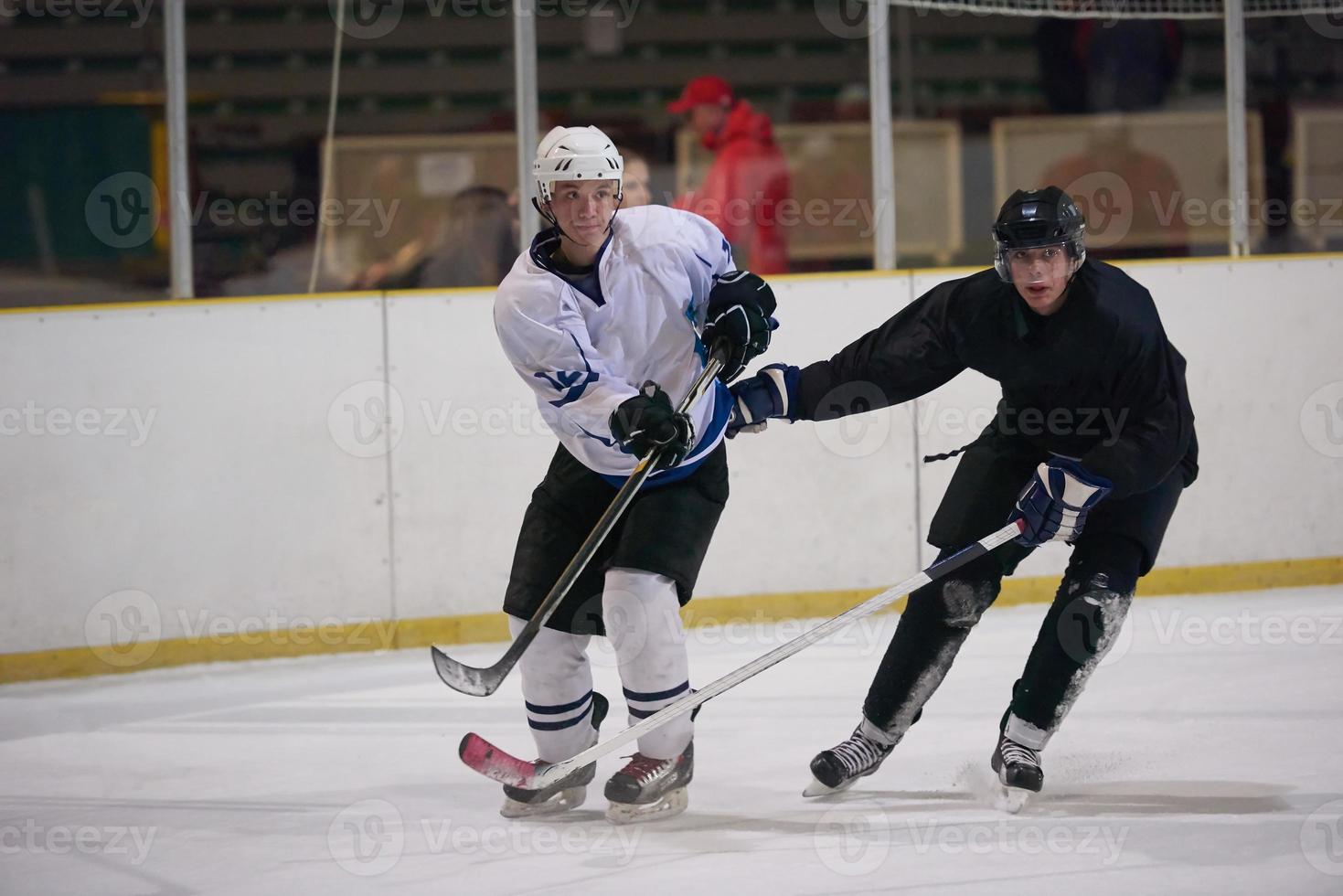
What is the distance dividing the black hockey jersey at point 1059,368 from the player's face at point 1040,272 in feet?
0.17

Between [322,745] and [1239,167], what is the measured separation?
313cm

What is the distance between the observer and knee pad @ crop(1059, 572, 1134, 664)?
8.92ft

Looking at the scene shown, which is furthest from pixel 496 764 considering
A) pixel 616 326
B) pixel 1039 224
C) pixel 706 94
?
pixel 706 94

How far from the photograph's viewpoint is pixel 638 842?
2.67 meters

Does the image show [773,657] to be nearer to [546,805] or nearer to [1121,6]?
[546,805]

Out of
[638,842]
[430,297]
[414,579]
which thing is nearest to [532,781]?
[638,842]

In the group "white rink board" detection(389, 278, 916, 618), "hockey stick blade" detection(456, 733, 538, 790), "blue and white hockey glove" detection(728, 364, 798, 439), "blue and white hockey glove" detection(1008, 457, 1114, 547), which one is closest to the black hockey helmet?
"blue and white hockey glove" detection(1008, 457, 1114, 547)

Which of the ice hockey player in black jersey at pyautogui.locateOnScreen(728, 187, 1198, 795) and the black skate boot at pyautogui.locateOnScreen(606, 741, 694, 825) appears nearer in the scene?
the ice hockey player in black jersey at pyautogui.locateOnScreen(728, 187, 1198, 795)

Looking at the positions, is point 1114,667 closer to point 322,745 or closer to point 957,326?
point 957,326

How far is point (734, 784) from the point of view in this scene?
3.04 m

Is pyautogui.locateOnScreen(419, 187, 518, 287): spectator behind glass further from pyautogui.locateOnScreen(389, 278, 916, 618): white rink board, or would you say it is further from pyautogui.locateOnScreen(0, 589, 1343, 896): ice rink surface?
pyautogui.locateOnScreen(0, 589, 1343, 896): ice rink surface

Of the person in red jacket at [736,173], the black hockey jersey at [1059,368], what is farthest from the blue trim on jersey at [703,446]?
the person in red jacket at [736,173]

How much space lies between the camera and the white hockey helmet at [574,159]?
2.65 m

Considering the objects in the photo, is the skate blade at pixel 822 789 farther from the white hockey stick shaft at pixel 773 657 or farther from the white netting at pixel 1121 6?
the white netting at pixel 1121 6
